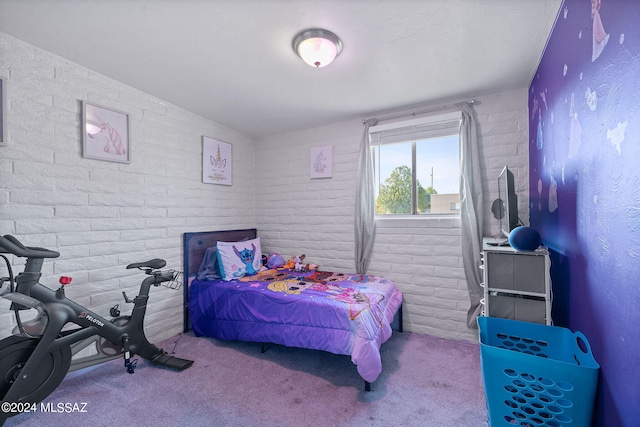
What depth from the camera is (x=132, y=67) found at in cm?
202

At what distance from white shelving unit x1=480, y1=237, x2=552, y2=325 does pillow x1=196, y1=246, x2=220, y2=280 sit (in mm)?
2471

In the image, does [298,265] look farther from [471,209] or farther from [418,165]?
[471,209]

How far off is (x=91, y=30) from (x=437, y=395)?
324 cm

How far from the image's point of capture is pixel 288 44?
1.75 m

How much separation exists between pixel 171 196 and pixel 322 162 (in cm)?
170

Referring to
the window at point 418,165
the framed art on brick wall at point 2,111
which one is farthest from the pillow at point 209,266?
the window at point 418,165

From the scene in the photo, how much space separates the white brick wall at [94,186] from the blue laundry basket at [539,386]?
2.67 m

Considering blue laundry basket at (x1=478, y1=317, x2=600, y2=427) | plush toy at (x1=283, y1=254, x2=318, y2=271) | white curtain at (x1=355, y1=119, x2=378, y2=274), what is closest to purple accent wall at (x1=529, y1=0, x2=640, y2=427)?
blue laundry basket at (x1=478, y1=317, x2=600, y2=427)

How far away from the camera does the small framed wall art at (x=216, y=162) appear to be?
10.0ft

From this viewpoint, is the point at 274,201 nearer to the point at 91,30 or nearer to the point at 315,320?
the point at 315,320

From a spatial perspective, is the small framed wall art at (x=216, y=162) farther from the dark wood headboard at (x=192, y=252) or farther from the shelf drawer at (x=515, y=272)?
the shelf drawer at (x=515, y=272)

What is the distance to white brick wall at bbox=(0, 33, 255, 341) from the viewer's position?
1746mm

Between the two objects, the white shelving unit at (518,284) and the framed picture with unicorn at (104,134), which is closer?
the white shelving unit at (518,284)

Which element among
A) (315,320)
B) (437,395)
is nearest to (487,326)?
(437,395)
